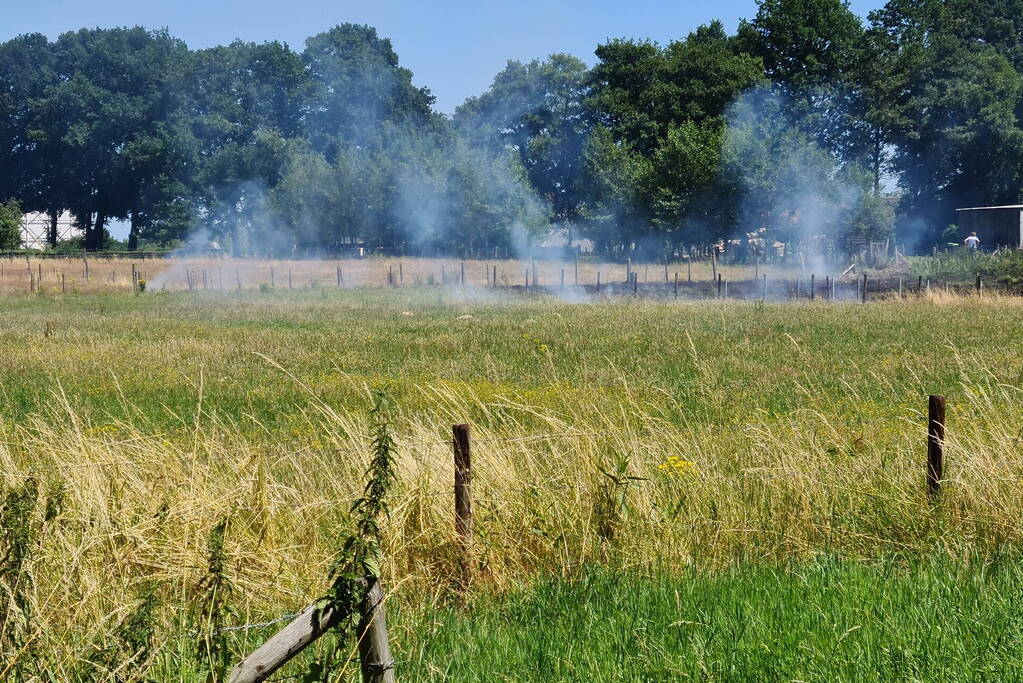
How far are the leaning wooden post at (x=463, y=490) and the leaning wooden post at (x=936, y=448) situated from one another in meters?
3.18

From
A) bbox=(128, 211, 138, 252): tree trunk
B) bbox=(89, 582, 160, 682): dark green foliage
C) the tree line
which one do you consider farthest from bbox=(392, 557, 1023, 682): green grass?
bbox=(128, 211, 138, 252): tree trunk

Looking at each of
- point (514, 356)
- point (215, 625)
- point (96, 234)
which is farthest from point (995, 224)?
point (96, 234)

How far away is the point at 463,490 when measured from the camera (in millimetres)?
6305

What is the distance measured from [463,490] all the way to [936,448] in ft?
11.0

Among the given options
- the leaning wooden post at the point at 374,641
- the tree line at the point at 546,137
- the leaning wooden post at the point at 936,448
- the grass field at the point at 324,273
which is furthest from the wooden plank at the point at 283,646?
the tree line at the point at 546,137

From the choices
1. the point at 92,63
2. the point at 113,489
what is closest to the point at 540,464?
the point at 113,489

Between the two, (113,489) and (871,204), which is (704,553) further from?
(871,204)

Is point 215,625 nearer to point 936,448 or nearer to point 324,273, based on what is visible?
point 936,448

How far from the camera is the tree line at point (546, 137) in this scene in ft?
170

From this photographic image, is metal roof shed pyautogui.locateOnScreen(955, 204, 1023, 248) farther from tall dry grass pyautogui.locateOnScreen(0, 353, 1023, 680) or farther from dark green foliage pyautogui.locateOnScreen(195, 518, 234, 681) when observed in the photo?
dark green foliage pyautogui.locateOnScreen(195, 518, 234, 681)

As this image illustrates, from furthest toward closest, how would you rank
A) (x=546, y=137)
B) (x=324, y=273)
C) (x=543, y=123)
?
1. (x=543, y=123)
2. (x=546, y=137)
3. (x=324, y=273)

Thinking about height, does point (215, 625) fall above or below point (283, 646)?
below

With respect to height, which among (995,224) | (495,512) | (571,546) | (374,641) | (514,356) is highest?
(995,224)

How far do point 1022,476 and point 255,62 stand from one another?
92113 millimetres
